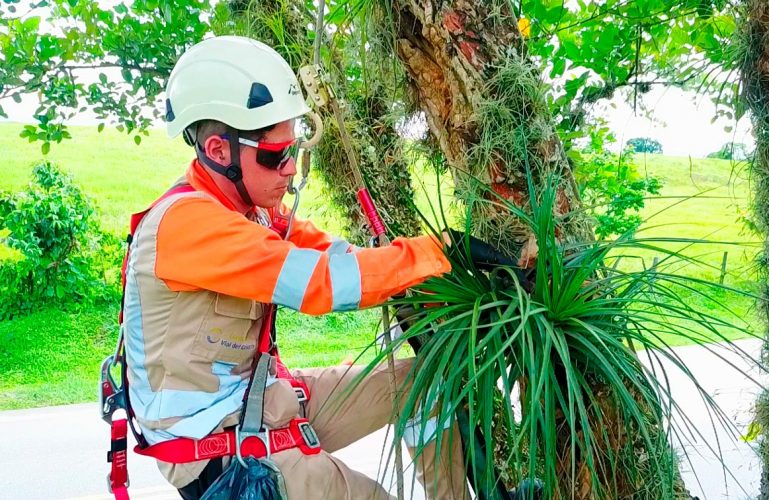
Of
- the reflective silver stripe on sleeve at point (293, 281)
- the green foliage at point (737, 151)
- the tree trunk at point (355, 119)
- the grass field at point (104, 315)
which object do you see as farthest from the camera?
the grass field at point (104, 315)

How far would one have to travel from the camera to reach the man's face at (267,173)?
1836 mm

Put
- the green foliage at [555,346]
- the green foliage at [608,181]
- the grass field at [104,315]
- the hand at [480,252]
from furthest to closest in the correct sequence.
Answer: the grass field at [104,315], the green foliage at [608,181], the hand at [480,252], the green foliage at [555,346]

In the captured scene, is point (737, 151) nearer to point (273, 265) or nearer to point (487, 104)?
point (487, 104)

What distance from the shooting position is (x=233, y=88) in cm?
182

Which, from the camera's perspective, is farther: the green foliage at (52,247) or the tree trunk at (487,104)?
the green foliage at (52,247)

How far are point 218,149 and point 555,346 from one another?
0.99 m

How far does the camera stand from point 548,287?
1.56 m

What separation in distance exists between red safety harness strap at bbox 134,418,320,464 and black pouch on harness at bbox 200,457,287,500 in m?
0.05

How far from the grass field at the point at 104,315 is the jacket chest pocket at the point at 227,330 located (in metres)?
3.60

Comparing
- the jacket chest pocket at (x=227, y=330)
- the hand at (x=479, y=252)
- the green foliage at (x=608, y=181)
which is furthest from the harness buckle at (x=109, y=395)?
the green foliage at (x=608, y=181)

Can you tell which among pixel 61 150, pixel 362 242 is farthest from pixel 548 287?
pixel 61 150

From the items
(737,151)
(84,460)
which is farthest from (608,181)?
(84,460)

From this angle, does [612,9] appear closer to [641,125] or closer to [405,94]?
[641,125]

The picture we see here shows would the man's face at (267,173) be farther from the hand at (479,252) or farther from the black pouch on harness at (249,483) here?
the black pouch on harness at (249,483)
